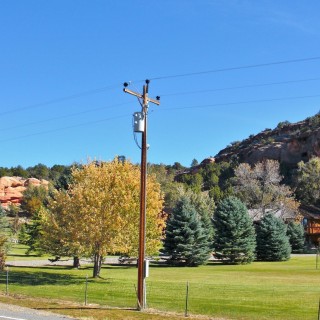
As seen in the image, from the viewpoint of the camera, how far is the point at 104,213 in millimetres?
30328

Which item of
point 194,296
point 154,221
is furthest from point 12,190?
point 194,296

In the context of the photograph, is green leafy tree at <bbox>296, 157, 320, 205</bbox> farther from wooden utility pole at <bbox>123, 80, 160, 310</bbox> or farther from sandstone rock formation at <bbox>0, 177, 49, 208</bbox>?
wooden utility pole at <bbox>123, 80, 160, 310</bbox>

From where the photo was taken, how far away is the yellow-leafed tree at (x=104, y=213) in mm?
30000

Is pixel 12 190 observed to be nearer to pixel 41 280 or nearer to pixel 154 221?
pixel 41 280

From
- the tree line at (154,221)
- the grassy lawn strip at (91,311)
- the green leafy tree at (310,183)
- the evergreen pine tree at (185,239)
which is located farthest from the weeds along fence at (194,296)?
the green leafy tree at (310,183)

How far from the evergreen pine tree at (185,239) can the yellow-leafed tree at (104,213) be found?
54.4 feet

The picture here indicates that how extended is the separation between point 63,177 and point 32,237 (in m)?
11.0

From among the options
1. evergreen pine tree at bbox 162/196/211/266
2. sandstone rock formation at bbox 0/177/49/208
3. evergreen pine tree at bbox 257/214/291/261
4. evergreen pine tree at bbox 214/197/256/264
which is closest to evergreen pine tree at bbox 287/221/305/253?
evergreen pine tree at bbox 257/214/291/261

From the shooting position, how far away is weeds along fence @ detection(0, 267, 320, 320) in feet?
63.6

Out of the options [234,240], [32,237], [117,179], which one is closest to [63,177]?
[32,237]

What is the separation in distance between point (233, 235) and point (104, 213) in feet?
86.1

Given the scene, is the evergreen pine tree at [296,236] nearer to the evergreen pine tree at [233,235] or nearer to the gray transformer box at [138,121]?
the evergreen pine tree at [233,235]

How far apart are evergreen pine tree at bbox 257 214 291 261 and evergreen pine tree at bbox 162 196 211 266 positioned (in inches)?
432

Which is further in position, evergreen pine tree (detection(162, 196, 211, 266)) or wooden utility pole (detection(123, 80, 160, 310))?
evergreen pine tree (detection(162, 196, 211, 266))
